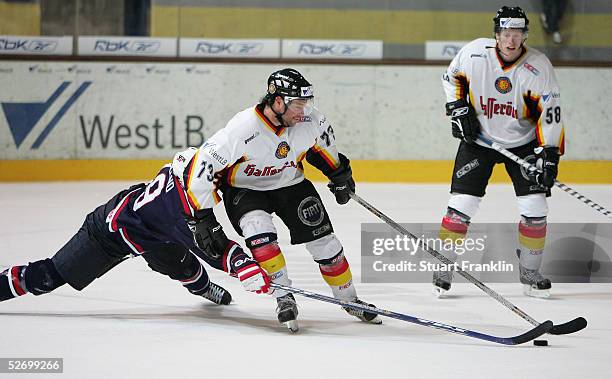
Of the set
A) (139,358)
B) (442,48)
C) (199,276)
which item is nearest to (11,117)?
(442,48)

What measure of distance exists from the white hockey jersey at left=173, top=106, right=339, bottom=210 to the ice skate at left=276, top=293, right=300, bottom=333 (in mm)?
444

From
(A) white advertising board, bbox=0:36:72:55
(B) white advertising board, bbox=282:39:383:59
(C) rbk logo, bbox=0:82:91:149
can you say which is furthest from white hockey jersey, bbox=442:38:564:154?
(A) white advertising board, bbox=0:36:72:55

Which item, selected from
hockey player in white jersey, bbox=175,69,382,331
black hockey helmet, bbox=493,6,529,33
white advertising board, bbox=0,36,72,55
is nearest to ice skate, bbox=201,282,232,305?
hockey player in white jersey, bbox=175,69,382,331

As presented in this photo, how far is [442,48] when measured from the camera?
9359 millimetres

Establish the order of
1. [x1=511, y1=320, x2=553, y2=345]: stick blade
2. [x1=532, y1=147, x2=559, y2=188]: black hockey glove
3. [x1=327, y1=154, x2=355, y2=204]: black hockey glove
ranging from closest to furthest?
1. [x1=511, y1=320, x2=553, y2=345]: stick blade
2. [x1=327, y1=154, x2=355, y2=204]: black hockey glove
3. [x1=532, y1=147, x2=559, y2=188]: black hockey glove

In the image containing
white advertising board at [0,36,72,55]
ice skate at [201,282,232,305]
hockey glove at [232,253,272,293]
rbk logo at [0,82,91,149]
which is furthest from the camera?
white advertising board at [0,36,72,55]

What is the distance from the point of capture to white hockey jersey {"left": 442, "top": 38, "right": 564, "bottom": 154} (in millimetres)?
4781

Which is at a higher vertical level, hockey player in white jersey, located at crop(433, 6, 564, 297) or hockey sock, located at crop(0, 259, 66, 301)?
hockey player in white jersey, located at crop(433, 6, 564, 297)

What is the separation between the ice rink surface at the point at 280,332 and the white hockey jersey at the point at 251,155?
0.53 meters

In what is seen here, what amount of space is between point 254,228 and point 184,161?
36 centimetres

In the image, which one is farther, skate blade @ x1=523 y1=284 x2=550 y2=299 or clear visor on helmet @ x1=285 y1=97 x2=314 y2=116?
skate blade @ x1=523 y1=284 x2=550 y2=299

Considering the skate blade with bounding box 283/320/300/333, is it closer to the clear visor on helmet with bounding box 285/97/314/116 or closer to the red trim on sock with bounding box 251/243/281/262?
the red trim on sock with bounding box 251/243/281/262

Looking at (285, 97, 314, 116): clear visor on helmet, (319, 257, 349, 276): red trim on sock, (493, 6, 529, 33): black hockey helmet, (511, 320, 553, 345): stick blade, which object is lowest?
(511, 320, 553, 345): stick blade

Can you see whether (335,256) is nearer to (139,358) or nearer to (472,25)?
(139,358)
